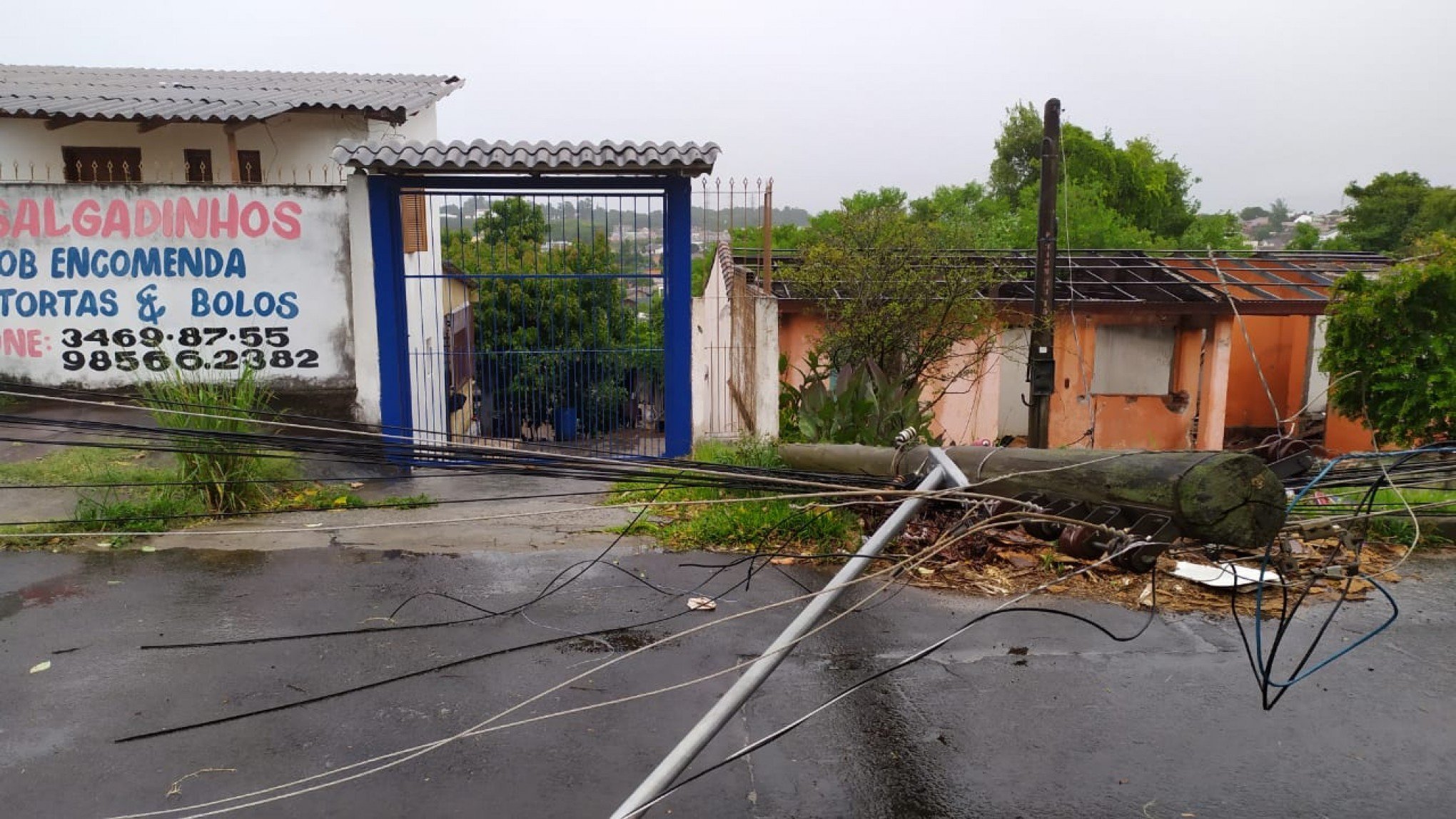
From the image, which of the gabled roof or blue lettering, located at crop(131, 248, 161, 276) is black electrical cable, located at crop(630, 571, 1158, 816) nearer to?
blue lettering, located at crop(131, 248, 161, 276)

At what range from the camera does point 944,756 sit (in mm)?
5094

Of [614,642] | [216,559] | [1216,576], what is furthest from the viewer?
[216,559]

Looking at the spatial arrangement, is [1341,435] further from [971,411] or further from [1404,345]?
[971,411]

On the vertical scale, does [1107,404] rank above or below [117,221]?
below

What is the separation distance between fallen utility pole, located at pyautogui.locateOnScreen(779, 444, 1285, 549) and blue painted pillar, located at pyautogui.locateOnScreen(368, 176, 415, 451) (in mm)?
7350

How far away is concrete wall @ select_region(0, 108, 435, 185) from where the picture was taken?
14477 millimetres

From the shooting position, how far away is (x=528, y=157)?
903 centimetres

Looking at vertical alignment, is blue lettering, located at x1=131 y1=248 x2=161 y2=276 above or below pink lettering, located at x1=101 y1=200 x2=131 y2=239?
below

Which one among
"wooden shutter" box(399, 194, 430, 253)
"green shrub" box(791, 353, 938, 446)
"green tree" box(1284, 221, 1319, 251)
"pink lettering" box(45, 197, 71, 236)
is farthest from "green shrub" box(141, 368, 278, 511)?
"green tree" box(1284, 221, 1319, 251)

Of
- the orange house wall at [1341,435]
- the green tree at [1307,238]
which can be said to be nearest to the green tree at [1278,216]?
→ the green tree at [1307,238]

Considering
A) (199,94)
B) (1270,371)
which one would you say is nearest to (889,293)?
(199,94)

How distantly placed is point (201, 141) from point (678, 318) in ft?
30.5

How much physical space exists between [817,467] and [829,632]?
2028 mm

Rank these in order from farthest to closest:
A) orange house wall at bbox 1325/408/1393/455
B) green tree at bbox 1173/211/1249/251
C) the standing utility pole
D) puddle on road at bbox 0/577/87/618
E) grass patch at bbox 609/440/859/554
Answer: green tree at bbox 1173/211/1249/251
orange house wall at bbox 1325/408/1393/455
the standing utility pole
grass patch at bbox 609/440/859/554
puddle on road at bbox 0/577/87/618
